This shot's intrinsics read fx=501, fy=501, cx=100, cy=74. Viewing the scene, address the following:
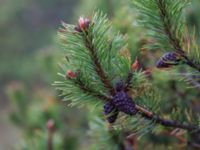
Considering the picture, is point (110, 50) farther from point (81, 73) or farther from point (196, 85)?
point (196, 85)

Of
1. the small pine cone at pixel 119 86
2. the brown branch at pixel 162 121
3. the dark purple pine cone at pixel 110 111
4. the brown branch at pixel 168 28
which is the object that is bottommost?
the brown branch at pixel 162 121

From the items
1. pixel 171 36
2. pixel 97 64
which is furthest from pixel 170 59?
pixel 97 64

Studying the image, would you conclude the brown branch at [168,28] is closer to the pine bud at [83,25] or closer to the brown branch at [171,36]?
the brown branch at [171,36]

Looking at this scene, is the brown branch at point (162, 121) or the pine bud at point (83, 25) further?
the brown branch at point (162, 121)

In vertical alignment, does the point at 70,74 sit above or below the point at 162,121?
above

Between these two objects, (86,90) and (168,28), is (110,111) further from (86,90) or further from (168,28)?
(168,28)

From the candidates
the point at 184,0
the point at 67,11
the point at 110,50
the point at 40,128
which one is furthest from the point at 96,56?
the point at 67,11

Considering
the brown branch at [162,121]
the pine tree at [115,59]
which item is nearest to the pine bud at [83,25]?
the pine tree at [115,59]

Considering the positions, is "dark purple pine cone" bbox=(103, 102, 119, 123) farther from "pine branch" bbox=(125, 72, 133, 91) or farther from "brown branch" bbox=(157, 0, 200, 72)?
"brown branch" bbox=(157, 0, 200, 72)

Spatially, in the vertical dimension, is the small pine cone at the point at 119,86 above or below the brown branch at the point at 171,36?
below
